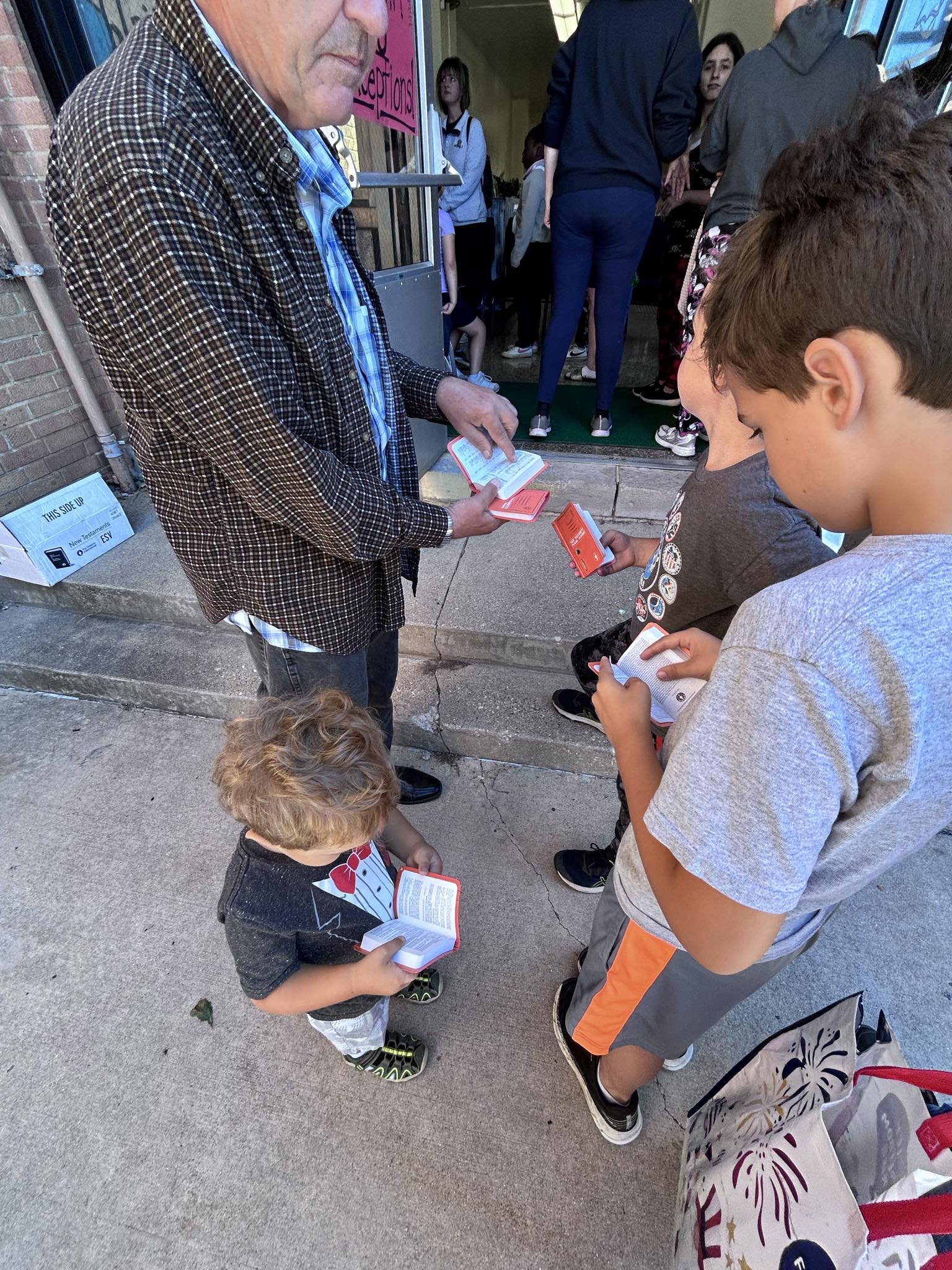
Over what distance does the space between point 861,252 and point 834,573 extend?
0.31 meters

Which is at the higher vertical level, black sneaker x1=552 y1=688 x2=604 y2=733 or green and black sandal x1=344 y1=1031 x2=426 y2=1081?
black sneaker x1=552 y1=688 x2=604 y2=733

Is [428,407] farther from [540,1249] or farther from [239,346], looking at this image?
[540,1249]

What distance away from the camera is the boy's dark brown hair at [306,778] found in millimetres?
1104

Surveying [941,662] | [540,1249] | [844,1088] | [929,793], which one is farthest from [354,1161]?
[941,662]

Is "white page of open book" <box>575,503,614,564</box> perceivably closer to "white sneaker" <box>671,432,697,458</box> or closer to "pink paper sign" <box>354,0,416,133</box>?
"pink paper sign" <box>354,0,416,133</box>

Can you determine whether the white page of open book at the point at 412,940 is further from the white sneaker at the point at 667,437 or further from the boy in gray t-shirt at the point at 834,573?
the white sneaker at the point at 667,437

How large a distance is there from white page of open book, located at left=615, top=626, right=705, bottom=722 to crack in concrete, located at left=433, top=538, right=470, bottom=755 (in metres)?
1.31

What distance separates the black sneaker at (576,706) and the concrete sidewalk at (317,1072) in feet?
0.94

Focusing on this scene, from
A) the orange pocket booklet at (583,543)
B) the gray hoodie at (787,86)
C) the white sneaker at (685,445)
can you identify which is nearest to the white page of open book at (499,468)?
the orange pocket booklet at (583,543)

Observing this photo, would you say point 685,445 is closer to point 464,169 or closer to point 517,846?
point 517,846

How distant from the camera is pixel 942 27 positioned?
3.04 m

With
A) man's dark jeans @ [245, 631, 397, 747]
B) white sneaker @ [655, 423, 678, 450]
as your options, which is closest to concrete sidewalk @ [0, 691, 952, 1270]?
man's dark jeans @ [245, 631, 397, 747]

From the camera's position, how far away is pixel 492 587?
276 centimetres

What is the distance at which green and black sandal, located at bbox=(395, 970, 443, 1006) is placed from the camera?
67.7 inches
